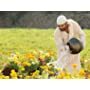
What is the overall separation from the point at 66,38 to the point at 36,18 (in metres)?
0.33

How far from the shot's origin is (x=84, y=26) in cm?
597

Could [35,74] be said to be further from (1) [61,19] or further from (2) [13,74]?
(1) [61,19]

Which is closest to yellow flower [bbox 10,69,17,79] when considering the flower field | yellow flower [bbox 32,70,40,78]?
the flower field

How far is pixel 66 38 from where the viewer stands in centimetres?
601

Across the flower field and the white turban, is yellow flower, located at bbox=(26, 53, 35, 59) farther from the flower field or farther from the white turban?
the white turban

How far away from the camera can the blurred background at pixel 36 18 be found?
597cm

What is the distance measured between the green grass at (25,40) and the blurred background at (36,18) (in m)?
0.05

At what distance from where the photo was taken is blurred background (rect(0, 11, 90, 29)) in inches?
235

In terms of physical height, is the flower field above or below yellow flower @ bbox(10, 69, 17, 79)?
above

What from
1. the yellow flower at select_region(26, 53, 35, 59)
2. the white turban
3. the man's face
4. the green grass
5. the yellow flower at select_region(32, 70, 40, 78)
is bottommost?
the yellow flower at select_region(32, 70, 40, 78)
